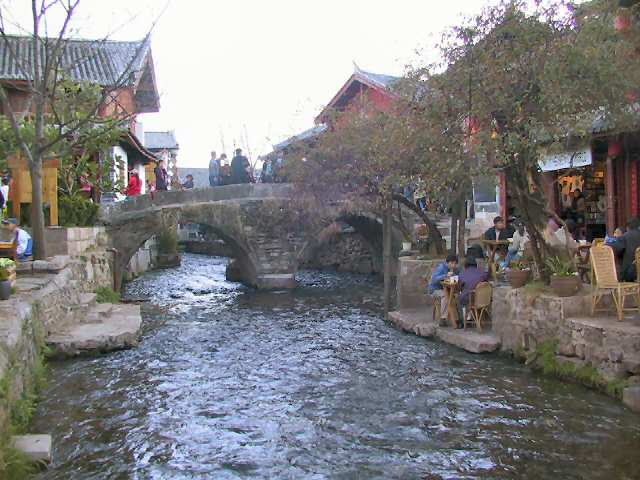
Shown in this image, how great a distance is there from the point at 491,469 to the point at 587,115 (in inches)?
225

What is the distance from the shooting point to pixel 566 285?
849 cm

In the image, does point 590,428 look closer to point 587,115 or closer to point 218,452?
point 218,452

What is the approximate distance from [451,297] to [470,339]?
3.30 feet

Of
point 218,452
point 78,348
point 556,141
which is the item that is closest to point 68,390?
point 78,348

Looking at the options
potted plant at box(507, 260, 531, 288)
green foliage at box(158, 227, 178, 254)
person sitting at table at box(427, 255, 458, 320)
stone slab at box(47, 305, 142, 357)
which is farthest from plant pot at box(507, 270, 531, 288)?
green foliage at box(158, 227, 178, 254)

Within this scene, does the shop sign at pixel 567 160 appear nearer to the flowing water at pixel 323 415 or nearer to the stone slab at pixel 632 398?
the flowing water at pixel 323 415

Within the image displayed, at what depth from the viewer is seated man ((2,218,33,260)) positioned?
408 inches

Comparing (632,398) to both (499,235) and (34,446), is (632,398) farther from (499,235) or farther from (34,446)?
(499,235)

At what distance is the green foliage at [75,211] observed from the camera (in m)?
14.3

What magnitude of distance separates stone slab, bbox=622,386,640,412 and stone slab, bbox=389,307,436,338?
4.08m

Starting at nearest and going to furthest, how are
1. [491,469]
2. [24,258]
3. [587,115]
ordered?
[491,469] < [587,115] < [24,258]

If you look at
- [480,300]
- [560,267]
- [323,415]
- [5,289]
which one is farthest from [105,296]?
[560,267]

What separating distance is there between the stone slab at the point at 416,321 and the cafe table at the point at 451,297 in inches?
13.5

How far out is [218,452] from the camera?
19.7 ft
